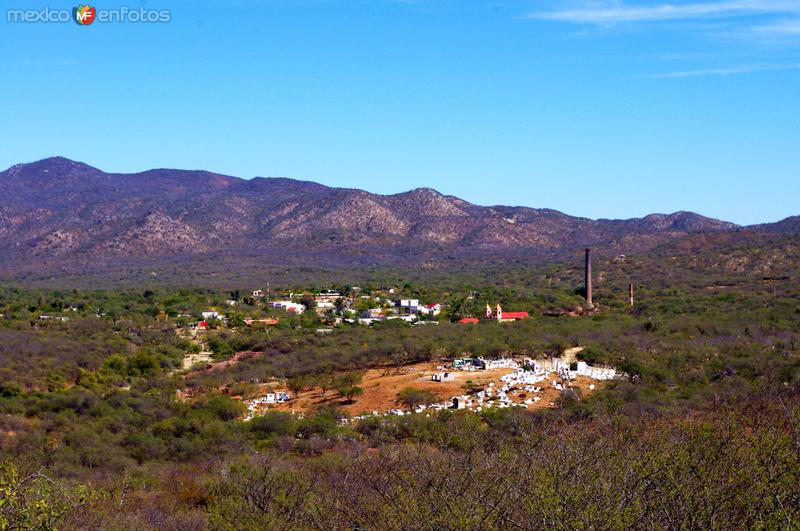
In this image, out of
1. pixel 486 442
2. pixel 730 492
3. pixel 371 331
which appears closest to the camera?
pixel 730 492

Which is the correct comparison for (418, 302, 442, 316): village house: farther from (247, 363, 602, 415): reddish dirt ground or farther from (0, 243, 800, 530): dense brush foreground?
(247, 363, 602, 415): reddish dirt ground

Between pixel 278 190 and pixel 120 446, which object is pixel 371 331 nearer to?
pixel 120 446

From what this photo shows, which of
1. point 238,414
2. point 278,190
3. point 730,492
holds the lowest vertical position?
point 238,414

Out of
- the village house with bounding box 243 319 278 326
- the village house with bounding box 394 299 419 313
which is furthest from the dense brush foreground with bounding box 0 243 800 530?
the village house with bounding box 394 299 419 313

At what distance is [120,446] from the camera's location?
27.5 meters

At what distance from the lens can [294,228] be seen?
482 feet

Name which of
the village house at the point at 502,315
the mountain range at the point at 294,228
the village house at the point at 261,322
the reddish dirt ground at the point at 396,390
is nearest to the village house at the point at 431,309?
the village house at the point at 502,315

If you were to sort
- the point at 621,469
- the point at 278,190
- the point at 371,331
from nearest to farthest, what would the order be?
the point at 621,469
the point at 371,331
the point at 278,190

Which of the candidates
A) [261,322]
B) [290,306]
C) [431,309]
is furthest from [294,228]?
[261,322]

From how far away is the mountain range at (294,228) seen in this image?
426 ft

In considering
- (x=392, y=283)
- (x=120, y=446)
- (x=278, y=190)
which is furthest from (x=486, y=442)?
(x=278, y=190)

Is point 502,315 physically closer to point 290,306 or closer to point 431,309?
point 431,309

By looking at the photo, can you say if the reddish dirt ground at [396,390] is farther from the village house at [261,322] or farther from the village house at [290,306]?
the village house at [290,306]

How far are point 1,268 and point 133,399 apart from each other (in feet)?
329
